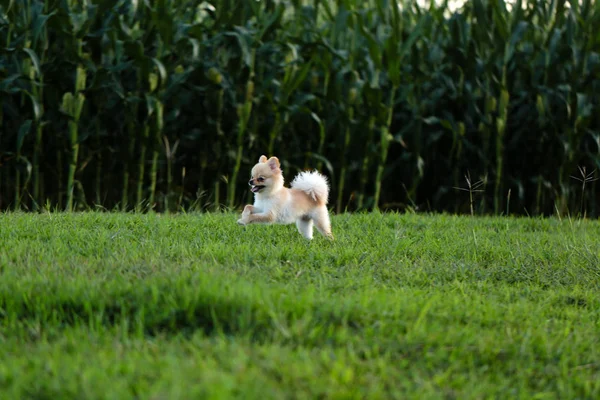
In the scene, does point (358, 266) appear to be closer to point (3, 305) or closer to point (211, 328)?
point (211, 328)

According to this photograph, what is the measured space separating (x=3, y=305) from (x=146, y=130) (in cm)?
591

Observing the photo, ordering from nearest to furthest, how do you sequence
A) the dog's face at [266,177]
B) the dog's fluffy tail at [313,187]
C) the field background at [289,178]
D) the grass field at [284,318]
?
the grass field at [284,318], the field background at [289,178], the dog's face at [266,177], the dog's fluffy tail at [313,187]

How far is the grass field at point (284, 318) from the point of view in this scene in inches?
126

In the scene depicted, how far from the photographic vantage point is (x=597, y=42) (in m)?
11.3

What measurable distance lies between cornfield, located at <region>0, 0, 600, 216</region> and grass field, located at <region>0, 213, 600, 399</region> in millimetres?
3959

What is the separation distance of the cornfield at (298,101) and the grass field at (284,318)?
396 cm

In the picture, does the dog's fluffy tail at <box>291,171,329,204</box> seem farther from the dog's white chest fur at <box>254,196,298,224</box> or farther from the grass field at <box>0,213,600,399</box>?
the grass field at <box>0,213,600,399</box>

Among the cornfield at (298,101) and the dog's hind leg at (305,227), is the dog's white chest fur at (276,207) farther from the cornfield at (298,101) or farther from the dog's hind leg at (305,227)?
the cornfield at (298,101)

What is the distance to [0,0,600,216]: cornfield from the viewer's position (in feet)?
32.2

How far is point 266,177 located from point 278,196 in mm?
163

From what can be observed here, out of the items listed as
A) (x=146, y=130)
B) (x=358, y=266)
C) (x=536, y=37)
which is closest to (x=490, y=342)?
(x=358, y=266)

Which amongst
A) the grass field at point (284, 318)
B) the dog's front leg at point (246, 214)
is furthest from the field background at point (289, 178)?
the dog's front leg at point (246, 214)

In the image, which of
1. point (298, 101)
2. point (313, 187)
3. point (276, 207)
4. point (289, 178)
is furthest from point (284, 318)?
point (289, 178)

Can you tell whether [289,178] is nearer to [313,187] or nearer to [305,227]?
[305,227]
